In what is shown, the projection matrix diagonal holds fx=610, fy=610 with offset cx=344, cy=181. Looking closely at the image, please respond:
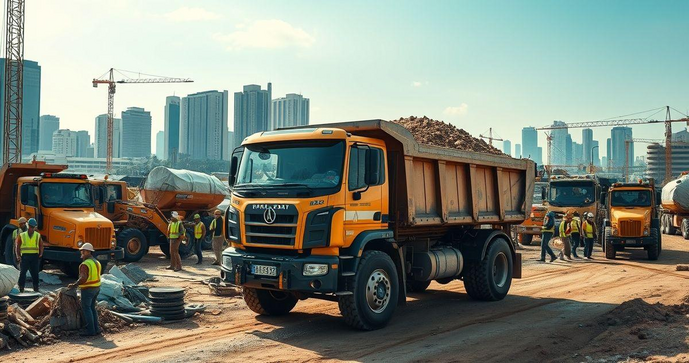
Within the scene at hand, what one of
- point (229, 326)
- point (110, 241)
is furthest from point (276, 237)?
point (110, 241)

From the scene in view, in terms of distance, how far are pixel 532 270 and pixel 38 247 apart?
13.9m

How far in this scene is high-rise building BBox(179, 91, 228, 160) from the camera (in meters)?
189

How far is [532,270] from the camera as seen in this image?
19.0m

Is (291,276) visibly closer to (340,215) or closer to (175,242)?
(340,215)

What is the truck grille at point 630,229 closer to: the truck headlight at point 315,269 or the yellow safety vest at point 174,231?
the yellow safety vest at point 174,231

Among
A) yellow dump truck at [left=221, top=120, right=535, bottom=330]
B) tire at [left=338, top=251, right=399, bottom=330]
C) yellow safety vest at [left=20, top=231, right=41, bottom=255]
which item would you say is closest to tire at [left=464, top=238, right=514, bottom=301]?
yellow dump truck at [left=221, top=120, right=535, bottom=330]

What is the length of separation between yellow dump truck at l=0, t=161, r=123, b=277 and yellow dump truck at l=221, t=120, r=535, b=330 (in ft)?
23.1

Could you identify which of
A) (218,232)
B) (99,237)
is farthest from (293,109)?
(99,237)

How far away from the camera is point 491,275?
12.9m

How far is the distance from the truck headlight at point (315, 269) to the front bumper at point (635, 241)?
1653 centimetres

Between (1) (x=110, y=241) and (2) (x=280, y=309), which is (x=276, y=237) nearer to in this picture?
(2) (x=280, y=309)

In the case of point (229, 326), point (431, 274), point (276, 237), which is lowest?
point (229, 326)

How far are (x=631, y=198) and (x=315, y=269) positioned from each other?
1846 cm

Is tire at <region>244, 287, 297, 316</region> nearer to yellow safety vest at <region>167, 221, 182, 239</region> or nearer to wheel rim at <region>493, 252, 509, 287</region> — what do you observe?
wheel rim at <region>493, 252, 509, 287</region>
